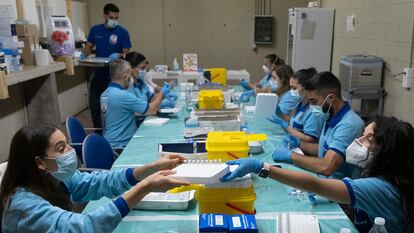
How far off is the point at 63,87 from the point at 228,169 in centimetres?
479

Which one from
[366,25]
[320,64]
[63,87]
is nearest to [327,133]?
[366,25]

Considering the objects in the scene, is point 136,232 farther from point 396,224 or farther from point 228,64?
point 228,64

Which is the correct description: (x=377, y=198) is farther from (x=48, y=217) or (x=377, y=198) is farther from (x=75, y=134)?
(x=75, y=134)

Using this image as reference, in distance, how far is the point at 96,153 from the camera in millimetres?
2463

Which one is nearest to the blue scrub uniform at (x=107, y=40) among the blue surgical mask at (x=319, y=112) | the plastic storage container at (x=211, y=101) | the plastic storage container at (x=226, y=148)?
→ the plastic storage container at (x=211, y=101)

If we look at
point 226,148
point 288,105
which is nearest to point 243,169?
point 226,148

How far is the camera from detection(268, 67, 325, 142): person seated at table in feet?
8.27

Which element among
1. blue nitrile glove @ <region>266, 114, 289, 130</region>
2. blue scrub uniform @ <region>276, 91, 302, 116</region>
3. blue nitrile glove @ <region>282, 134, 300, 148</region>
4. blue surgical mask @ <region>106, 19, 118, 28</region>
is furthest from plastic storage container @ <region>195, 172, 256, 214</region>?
blue surgical mask @ <region>106, 19, 118, 28</region>

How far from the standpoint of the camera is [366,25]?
4.23 metres

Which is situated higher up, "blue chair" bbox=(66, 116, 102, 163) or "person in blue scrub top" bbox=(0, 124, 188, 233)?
"person in blue scrub top" bbox=(0, 124, 188, 233)

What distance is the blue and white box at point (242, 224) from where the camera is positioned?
1.22 meters

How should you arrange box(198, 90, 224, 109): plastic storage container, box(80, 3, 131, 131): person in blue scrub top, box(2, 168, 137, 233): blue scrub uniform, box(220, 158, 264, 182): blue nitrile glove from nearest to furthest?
1. box(2, 168, 137, 233): blue scrub uniform
2. box(220, 158, 264, 182): blue nitrile glove
3. box(198, 90, 224, 109): plastic storage container
4. box(80, 3, 131, 131): person in blue scrub top

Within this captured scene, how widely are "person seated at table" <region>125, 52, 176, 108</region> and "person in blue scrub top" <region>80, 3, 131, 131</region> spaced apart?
77cm

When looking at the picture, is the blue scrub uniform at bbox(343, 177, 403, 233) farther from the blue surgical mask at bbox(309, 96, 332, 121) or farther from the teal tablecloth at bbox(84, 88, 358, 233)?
the blue surgical mask at bbox(309, 96, 332, 121)
